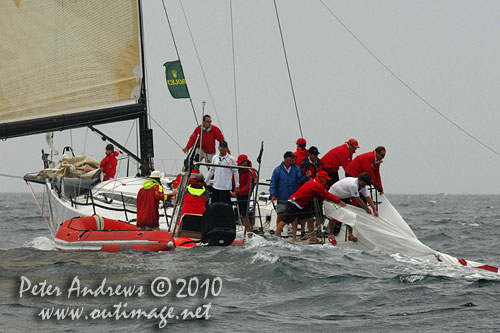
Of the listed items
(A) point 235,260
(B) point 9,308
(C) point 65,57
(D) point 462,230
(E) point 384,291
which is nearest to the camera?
(B) point 9,308

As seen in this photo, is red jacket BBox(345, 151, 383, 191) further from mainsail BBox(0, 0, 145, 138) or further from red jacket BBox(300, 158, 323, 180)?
mainsail BBox(0, 0, 145, 138)

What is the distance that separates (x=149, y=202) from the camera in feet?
32.9

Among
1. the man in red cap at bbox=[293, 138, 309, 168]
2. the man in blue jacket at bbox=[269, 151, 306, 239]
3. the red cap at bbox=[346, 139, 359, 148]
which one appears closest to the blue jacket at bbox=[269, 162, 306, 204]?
the man in blue jacket at bbox=[269, 151, 306, 239]

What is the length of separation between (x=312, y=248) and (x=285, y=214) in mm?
1030

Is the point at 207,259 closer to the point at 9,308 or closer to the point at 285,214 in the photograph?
the point at 285,214

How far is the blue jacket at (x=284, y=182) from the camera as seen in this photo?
10750mm

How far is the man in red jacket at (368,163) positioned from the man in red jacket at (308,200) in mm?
847

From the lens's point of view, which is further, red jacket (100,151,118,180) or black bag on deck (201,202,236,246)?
red jacket (100,151,118,180)

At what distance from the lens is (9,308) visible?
6.01 meters

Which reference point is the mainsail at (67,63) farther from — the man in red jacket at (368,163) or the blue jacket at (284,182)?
the man in red jacket at (368,163)

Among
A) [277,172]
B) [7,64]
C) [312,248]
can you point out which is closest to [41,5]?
[7,64]

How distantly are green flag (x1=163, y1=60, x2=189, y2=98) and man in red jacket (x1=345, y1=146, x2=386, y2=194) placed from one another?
5162mm

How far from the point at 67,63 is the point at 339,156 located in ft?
15.7

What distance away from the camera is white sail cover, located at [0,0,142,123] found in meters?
9.12
